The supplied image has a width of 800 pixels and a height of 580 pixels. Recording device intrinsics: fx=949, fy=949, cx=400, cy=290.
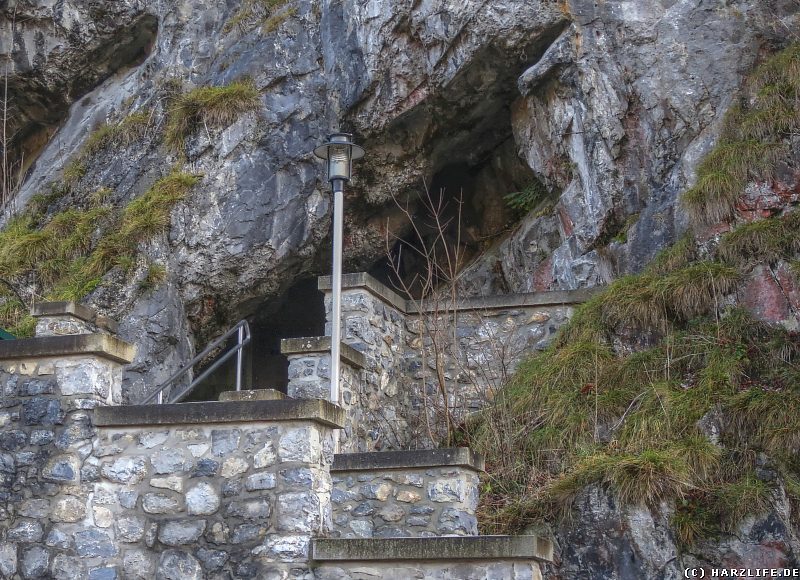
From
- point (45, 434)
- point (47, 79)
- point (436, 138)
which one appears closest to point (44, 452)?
point (45, 434)

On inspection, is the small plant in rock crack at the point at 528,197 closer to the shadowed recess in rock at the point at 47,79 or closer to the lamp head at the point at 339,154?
the lamp head at the point at 339,154

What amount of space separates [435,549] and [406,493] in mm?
1507

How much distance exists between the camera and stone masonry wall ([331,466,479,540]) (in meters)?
6.16

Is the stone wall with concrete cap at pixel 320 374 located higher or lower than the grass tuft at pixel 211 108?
lower

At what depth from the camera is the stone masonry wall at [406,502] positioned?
243 inches

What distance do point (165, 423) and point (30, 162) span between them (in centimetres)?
954

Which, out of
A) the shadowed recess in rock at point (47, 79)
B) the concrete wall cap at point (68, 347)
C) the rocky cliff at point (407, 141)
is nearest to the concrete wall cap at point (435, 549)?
the concrete wall cap at point (68, 347)

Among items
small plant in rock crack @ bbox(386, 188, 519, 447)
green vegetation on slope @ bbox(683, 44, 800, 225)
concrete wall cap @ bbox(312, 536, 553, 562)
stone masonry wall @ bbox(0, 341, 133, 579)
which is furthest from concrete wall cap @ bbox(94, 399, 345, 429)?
green vegetation on slope @ bbox(683, 44, 800, 225)

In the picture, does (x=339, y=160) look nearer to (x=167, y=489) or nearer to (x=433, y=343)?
(x=433, y=343)

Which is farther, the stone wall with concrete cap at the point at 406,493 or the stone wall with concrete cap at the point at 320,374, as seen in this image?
the stone wall with concrete cap at the point at 320,374

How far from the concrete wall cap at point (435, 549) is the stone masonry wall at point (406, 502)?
1.28 meters

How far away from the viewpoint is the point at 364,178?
1095 centimetres

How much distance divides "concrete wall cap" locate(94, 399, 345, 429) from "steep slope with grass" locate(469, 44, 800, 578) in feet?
6.91

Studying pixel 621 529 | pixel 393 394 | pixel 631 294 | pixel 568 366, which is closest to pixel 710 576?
pixel 621 529
